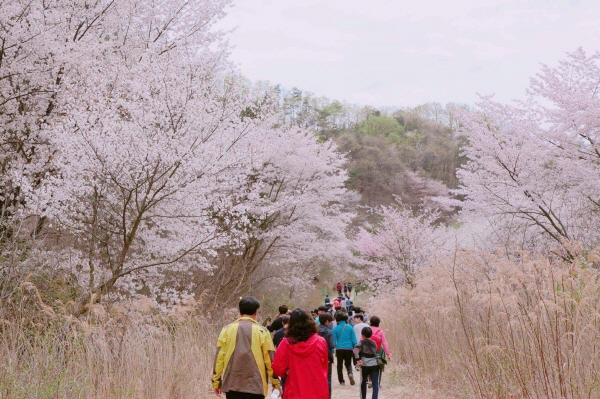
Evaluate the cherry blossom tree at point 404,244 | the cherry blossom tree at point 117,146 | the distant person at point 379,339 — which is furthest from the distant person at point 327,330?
the cherry blossom tree at point 404,244

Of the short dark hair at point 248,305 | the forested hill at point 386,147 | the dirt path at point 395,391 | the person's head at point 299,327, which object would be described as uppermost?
the forested hill at point 386,147

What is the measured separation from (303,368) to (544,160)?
439 inches

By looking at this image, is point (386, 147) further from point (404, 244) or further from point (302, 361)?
point (302, 361)

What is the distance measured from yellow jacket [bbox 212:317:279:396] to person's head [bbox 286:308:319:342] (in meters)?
0.23

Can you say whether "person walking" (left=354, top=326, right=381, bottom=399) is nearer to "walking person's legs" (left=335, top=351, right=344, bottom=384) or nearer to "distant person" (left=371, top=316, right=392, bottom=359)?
"distant person" (left=371, top=316, right=392, bottom=359)

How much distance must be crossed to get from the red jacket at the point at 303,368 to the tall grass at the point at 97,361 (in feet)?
5.60

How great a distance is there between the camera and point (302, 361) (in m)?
4.66

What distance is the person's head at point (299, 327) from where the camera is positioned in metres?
4.70

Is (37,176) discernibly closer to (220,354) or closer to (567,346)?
(220,354)

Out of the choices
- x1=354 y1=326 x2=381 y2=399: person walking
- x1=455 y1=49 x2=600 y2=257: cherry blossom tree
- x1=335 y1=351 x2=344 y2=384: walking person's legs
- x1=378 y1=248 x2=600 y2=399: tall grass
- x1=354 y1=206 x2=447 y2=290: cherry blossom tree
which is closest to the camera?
x1=378 y1=248 x2=600 y2=399: tall grass

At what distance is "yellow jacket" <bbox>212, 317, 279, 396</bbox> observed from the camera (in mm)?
4539

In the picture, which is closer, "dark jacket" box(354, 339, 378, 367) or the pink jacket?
"dark jacket" box(354, 339, 378, 367)

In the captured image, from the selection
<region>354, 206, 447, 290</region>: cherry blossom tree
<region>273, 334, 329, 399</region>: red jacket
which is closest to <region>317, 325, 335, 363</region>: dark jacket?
<region>273, 334, 329, 399</region>: red jacket

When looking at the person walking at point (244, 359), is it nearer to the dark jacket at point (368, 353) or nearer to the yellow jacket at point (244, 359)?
the yellow jacket at point (244, 359)
